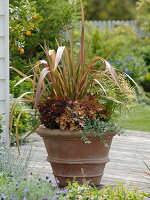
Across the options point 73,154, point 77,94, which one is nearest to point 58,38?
point 77,94

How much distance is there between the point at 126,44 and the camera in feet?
44.8

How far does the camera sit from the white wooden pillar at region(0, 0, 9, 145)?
494 centimetres

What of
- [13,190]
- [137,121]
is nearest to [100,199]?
[13,190]

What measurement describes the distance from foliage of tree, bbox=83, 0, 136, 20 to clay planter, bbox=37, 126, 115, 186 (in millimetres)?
25154

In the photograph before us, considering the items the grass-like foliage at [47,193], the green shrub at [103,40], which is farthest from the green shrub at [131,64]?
the grass-like foliage at [47,193]

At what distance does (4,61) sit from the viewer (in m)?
5.03

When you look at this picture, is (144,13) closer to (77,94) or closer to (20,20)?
(20,20)

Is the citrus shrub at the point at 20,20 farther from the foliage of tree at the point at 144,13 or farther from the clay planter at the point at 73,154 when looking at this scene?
the foliage of tree at the point at 144,13

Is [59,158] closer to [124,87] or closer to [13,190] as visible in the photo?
[124,87]

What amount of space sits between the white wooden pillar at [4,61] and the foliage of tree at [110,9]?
24538 millimetres

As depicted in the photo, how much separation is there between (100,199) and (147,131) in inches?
171

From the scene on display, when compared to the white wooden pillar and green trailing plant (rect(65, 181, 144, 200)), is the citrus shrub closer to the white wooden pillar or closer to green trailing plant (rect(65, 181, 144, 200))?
the white wooden pillar

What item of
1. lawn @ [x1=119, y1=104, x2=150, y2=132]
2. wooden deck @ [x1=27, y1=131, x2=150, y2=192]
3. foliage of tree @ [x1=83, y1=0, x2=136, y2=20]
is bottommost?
lawn @ [x1=119, y1=104, x2=150, y2=132]

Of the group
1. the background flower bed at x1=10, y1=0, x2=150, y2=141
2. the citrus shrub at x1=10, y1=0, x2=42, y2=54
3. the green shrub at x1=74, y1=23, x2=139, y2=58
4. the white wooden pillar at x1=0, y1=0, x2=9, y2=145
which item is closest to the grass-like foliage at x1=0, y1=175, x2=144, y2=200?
the white wooden pillar at x1=0, y1=0, x2=9, y2=145
